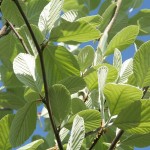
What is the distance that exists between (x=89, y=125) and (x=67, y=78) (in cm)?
10

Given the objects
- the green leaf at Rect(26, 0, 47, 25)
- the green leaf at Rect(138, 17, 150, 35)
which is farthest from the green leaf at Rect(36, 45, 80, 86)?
the green leaf at Rect(138, 17, 150, 35)

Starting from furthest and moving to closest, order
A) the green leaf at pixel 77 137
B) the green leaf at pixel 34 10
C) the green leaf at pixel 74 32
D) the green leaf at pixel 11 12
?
the green leaf at pixel 34 10
the green leaf at pixel 11 12
the green leaf at pixel 74 32
the green leaf at pixel 77 137

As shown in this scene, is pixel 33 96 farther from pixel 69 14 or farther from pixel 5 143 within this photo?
pixel 69 14

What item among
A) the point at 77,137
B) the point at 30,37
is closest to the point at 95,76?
the point at 30,37

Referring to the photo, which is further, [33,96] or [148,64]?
[33,96]

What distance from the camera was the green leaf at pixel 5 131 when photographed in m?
0.91

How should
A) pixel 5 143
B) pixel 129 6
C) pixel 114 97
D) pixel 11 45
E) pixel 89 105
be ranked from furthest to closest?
1. pixel 129 6
2. pixel 11 45
3. pixel 89 105
4. pixel 5 143
5. pixel 114 97

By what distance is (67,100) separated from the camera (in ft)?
2.87

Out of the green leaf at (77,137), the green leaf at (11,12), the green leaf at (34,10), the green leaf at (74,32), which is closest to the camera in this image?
the green leaf at (77,137)

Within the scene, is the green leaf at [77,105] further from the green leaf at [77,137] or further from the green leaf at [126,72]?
the green leaf at [77,137]

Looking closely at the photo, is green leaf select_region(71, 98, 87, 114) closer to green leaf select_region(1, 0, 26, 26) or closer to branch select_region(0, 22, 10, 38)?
green leaf select_region(1, 0, 26, 26)

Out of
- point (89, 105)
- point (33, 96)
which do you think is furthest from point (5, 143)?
point (89, 105)

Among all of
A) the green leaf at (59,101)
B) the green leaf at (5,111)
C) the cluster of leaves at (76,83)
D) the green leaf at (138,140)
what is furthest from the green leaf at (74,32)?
the green leaf at (5,111)

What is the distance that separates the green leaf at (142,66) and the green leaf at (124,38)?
161 mm
